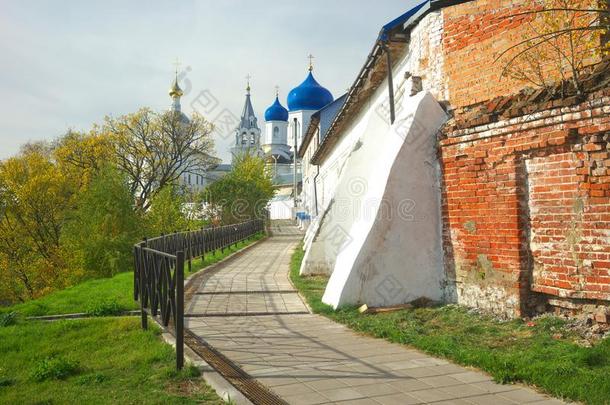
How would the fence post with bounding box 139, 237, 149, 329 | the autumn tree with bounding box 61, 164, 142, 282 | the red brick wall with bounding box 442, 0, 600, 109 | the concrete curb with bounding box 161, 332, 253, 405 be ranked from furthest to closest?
the autumn tree with bounding box 61, 164, 142, 282 → the red brick wall with bounding box 442, 0, 600, 109 → the fence post with bounding box 139, 237, 149, 329 → the concrete curb with bounding box 161, 332, 253, 405

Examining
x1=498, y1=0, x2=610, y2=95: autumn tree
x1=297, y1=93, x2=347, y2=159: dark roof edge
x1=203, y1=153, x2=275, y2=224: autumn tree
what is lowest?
x1=203, y1=153, x2=275, y2=224: autumn tree

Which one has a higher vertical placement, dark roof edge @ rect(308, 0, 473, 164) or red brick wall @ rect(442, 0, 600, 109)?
dark roof edge @ rect(308, 0, 473, 164)

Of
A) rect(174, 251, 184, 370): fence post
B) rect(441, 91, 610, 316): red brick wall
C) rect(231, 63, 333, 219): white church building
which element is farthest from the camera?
rect(231, 63, 333, 219): white church building

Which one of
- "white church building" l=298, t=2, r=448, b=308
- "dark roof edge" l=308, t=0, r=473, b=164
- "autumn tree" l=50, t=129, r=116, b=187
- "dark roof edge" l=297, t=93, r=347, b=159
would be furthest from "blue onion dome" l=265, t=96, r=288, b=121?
"white church building" l=298, t=2, r=448, b=308

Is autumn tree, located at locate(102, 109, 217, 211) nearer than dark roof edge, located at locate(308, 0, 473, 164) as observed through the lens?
No

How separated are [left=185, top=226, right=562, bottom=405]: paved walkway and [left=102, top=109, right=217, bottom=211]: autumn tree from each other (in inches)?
939

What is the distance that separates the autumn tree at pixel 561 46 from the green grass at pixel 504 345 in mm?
2601

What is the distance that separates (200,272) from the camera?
12.7m

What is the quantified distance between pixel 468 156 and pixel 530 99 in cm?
110

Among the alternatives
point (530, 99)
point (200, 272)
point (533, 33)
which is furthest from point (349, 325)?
point (200, 272)

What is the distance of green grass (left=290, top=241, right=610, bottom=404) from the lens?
3.89 meters

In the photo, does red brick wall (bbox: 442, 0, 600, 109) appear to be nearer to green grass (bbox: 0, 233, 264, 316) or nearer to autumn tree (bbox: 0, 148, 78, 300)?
green grass (bbox: 0, 233, 264, 316)

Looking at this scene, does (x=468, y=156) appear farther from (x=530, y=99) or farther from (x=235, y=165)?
(x=235, y=165)

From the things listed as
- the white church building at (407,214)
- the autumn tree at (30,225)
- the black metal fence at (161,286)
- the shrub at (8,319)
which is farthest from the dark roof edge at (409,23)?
the autumn tree at (30,225)
